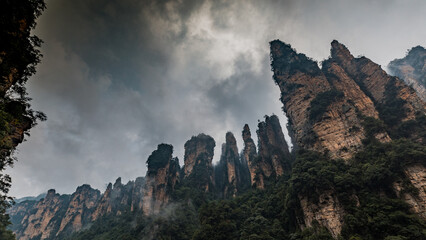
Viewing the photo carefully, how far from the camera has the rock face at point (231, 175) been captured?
6894cm

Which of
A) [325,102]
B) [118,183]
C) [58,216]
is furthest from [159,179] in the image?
[58,216]

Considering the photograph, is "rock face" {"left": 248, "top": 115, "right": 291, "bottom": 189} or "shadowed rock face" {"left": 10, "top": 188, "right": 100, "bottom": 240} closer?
"rock face" {"left": 248, "top": 115, "right": 291, "bottom": 189}

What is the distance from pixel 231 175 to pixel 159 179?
2828 cm

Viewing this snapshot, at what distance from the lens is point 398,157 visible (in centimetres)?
2445

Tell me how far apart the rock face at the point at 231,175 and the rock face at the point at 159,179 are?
65.9 ft

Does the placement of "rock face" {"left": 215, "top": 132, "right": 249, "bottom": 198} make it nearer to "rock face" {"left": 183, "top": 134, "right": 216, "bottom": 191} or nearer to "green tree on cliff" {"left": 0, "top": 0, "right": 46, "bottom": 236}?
"rock face" {"left": 183, "top": 134, "right": 216, "bottom": 191}

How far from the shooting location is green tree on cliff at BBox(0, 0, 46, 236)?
1000cm

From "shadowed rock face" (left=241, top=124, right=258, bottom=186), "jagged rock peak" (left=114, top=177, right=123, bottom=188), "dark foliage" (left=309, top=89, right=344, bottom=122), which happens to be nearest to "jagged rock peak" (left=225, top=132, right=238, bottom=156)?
"shadowed rock face" (left=241, top=124, right=258, bottom=186)

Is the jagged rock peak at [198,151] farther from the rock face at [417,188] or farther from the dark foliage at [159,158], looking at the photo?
the rock face at [417,188]

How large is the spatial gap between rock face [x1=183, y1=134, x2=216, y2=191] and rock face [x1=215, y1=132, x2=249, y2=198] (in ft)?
19.0

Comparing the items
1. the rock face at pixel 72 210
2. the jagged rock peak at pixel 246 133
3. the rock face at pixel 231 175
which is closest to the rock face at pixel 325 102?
the jagged rock peak at pixel 246 133

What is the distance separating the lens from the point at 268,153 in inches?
2447

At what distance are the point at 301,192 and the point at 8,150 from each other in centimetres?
3394

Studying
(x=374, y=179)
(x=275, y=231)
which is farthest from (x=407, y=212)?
(x=275, y=231)
